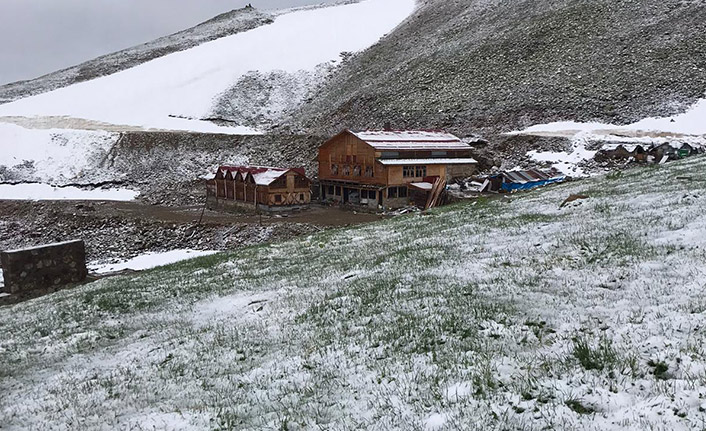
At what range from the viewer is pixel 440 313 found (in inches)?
376

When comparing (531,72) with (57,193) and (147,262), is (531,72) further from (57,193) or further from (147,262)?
(57,193)

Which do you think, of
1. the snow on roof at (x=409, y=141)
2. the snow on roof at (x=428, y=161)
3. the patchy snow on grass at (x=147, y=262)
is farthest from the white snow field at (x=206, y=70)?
the patchy snow on grass at (x=147, y=262)

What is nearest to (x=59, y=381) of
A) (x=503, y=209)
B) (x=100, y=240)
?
(x=503, y=209)

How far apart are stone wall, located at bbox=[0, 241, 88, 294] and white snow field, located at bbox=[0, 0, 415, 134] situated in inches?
2480

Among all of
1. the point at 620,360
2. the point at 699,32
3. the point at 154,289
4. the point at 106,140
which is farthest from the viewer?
the point at 106,140

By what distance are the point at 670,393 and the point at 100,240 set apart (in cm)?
4555

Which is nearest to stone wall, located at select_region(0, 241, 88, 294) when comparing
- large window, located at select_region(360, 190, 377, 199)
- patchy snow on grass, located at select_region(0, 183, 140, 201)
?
large window, located at select_region(360, 190, 377, 199)

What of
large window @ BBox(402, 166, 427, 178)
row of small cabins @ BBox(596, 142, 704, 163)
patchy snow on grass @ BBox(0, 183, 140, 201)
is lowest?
patchy snow on grass @ BBox(0, 183, 140, 201)

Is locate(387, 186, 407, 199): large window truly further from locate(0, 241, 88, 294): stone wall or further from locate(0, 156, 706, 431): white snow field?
locate(0, 156, 706, 431): white snow field

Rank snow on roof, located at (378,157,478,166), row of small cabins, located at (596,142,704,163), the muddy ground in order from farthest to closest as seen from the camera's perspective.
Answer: snow on roof, located at (378,157,478,166) < row of small cabins, located at (596,142,704,163) < the muddy ground

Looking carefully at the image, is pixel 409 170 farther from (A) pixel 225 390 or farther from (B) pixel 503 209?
(A) pixel 225 390

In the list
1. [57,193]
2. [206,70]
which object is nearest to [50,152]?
[57,193]

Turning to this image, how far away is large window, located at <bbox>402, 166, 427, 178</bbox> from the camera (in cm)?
5056

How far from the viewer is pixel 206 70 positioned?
110 m
